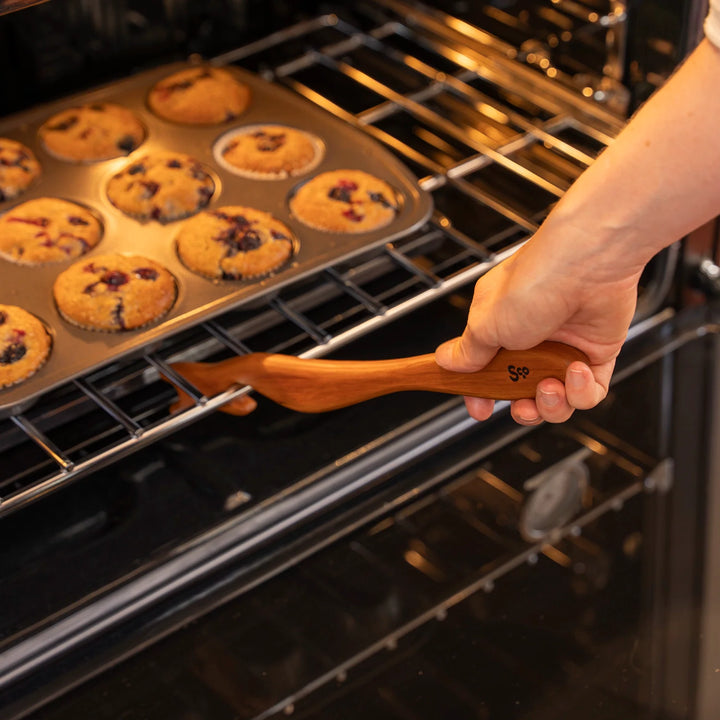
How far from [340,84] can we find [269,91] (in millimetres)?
150

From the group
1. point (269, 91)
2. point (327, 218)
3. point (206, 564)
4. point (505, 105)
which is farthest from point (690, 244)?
point (206, 564)

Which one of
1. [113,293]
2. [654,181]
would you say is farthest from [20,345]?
[654,181]

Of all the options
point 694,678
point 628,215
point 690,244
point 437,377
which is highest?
point 628,215

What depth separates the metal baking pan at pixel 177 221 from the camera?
1200mm

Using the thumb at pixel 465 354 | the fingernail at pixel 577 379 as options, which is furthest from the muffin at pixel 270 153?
the fingernail at pixel 577 379

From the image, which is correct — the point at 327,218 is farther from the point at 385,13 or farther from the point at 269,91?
the point at 385,13

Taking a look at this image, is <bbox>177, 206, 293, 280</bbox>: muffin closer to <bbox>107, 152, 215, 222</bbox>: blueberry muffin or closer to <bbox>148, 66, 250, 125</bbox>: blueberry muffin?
<bbox>107, 152, 215, 222</bbox>: blueberry muffin

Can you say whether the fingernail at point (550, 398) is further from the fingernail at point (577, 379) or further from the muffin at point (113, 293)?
the muffin at point (113, 293)

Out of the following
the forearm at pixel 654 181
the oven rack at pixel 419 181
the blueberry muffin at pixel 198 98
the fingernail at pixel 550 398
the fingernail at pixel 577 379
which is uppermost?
the forearm at pixel 654 181

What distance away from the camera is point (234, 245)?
1294 millimetres

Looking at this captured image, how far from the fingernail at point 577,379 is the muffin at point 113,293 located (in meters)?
0.50

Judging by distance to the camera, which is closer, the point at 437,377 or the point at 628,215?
the point at 628,215

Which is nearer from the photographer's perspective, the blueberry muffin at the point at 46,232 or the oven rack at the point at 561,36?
the blueberry muffin at the point at 46,232

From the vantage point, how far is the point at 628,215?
85 centimetres
